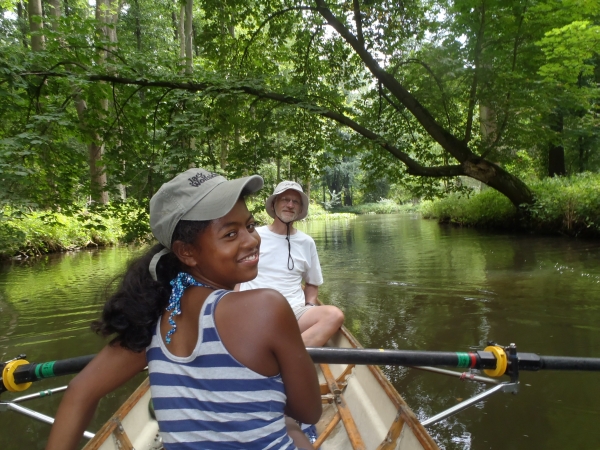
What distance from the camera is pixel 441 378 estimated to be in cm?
380

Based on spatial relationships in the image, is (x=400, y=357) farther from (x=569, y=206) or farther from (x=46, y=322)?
(x=569, y=206)

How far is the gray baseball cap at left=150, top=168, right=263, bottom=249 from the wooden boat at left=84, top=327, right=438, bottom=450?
4.53 feet

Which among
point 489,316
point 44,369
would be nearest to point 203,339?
point 44,369

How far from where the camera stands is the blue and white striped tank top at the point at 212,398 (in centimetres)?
105

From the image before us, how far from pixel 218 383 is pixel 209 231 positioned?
39 cm

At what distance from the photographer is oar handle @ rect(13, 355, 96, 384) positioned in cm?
178

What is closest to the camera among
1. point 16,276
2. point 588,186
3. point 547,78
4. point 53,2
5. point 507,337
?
point 507,337

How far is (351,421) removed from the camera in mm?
2553

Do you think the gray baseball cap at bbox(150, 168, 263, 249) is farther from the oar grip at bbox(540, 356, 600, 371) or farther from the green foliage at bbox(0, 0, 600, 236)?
the green foliage at bbox(0, 0, 600, 236)

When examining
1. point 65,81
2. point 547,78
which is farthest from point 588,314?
point 65,81

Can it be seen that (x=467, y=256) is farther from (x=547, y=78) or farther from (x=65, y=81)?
(x=65, y=81)

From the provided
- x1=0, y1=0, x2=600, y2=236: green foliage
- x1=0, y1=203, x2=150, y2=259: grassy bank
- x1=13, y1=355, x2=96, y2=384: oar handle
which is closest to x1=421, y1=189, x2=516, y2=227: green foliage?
x1=0, y1=0, x2=600, y2=236: green foliage

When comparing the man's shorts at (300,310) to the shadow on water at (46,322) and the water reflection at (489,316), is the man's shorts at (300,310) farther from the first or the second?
the shadow on water at (46,322)

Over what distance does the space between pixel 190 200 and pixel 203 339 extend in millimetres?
363
